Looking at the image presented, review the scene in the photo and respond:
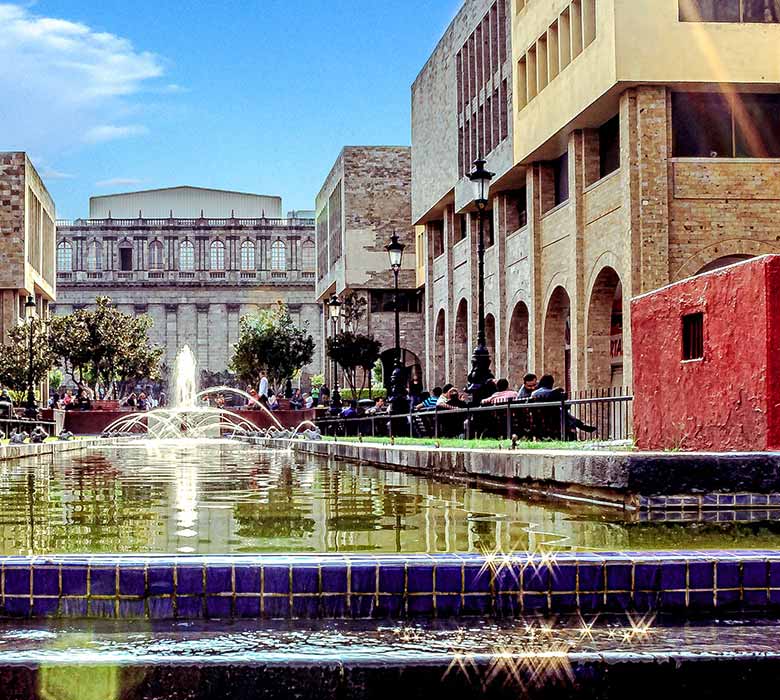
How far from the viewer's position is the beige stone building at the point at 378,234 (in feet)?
199

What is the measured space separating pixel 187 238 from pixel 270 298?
29.2 feet

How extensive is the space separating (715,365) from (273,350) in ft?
189

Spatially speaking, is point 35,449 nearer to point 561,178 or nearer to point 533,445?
point 533,445

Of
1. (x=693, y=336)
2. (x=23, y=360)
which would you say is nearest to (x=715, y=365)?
(x=693, y=336)

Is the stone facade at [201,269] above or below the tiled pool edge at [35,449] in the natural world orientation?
above

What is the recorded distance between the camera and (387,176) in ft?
204

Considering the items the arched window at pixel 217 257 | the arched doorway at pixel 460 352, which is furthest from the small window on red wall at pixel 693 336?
the arched window at pixel 217 257

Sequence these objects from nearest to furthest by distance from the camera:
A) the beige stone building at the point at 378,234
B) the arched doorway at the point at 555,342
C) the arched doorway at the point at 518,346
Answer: the arched doorway at the point at 555,342 → the arched doorway at the point at 518,346 → the beige stone building at the point at 378,234

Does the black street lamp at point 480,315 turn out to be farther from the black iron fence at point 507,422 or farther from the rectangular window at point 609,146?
the rectangular window at point 609,146

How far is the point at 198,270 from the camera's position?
10512 cm

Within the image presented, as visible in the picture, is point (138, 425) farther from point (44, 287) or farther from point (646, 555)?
point (646, 555)

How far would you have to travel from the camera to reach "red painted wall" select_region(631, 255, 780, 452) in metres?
8.65

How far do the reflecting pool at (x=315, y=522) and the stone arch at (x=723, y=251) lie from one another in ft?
50.4

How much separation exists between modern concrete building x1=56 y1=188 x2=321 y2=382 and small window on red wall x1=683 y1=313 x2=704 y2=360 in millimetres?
93343
